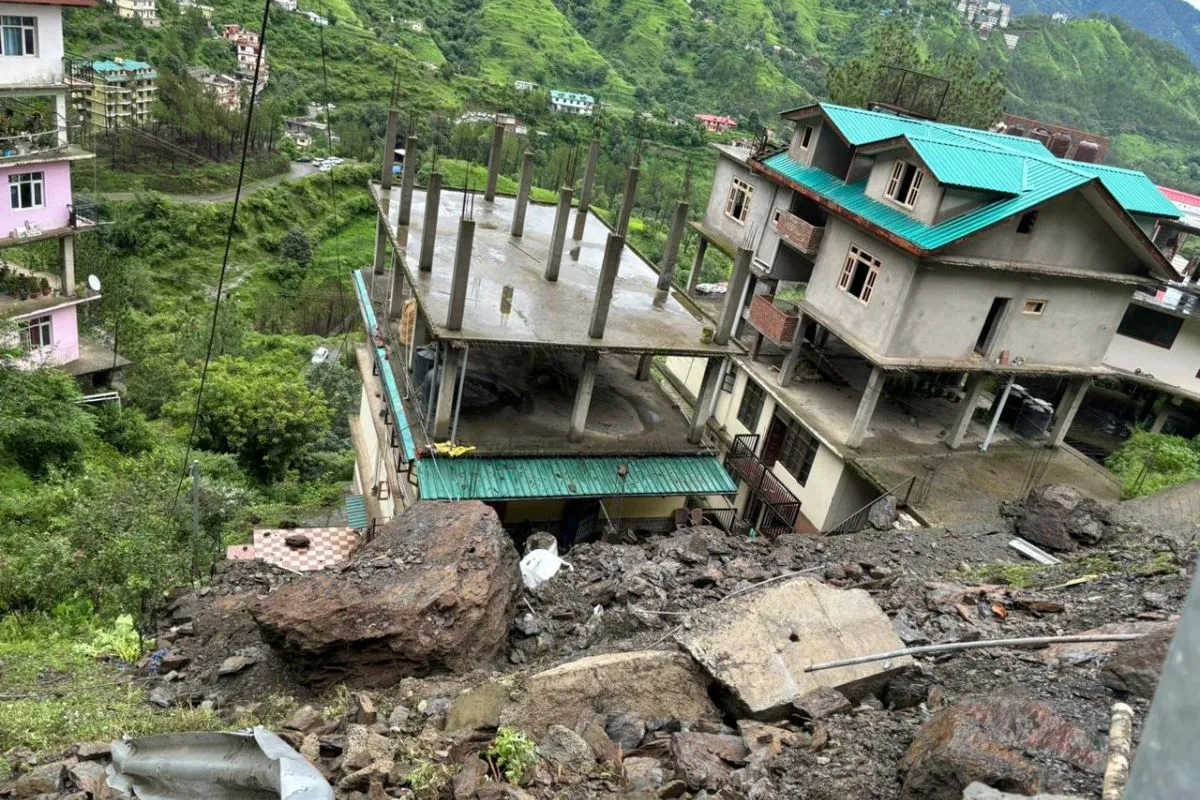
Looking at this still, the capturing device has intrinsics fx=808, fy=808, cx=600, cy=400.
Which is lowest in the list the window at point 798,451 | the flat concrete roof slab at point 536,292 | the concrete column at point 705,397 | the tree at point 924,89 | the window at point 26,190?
the window at point 798,451

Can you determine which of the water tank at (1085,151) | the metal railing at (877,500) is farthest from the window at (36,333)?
the water tank at (1085,151)

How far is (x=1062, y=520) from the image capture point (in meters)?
15.9

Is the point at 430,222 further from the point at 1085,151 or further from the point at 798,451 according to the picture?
the point at 1085,151

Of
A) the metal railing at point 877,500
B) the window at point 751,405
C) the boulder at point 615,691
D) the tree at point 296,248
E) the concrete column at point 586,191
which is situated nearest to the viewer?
the boulder at point 615,691

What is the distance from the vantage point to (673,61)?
133500mm

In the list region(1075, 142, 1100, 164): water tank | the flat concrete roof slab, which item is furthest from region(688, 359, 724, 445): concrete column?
region(1075, 142, 1100, 164): water tank

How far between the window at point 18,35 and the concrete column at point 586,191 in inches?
663

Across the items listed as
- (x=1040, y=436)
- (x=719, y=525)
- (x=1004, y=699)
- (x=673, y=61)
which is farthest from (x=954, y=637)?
(x=673, y=61)

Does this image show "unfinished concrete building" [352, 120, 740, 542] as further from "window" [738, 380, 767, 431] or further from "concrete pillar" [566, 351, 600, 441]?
"window" [738, 380, 767, 431]

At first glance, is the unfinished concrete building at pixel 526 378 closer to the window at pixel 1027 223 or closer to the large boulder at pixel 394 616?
the large boulder at pixel 394 616

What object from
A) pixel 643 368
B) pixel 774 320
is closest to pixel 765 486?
pixel 774 320

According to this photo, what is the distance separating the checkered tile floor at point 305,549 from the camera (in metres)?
17.2

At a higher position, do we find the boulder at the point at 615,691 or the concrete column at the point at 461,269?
the concrete column at the point at 461,269

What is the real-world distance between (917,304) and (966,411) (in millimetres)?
4353
